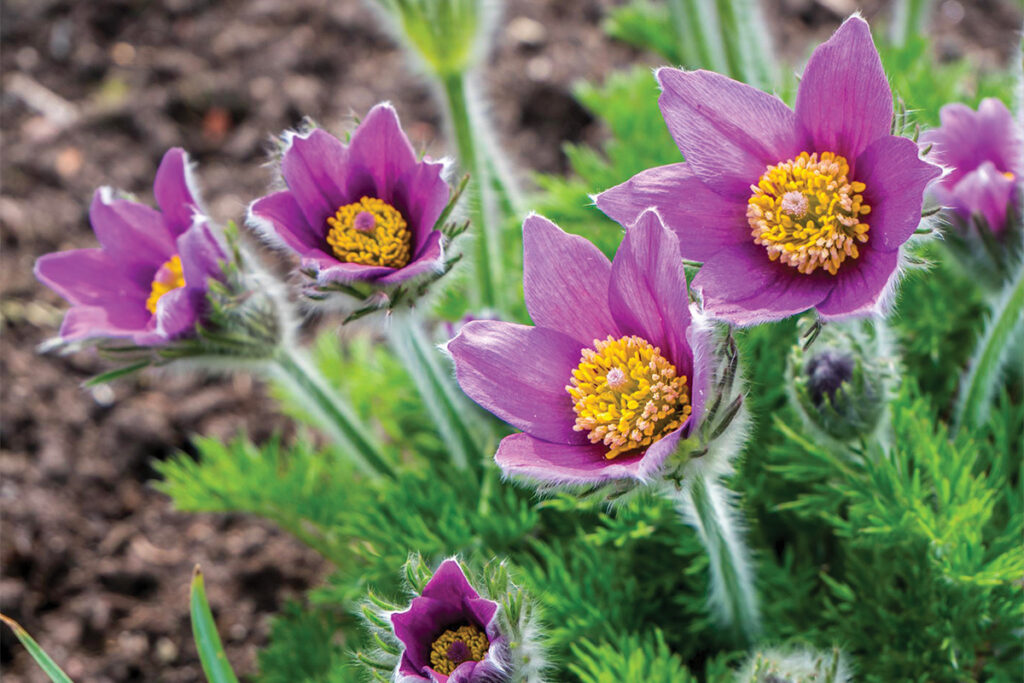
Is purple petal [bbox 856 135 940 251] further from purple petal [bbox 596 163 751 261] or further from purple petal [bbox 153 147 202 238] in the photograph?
purple petal [bbox 153 147 202 238]

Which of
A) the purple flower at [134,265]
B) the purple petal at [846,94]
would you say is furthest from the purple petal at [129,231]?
the purple petal at [846,94]

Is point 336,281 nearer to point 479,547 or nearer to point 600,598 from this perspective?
point 479,547

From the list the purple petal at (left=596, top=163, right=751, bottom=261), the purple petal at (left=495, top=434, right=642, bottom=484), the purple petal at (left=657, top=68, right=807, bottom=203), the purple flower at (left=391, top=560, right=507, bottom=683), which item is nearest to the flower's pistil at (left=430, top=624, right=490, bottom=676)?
the purple flower at (left=391, top=560, right=507, bottom=683)

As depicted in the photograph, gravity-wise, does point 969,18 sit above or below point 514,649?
below

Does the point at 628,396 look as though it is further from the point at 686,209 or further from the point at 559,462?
the point at 686,209

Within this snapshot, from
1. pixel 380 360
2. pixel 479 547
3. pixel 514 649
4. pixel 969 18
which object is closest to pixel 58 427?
pixel 380 360
